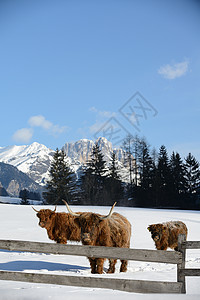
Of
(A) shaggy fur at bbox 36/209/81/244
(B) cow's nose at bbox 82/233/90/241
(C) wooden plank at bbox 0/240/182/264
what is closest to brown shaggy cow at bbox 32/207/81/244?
(A) shaggy fur at bbox 36/209/81/244

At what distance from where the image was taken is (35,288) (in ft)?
14.6

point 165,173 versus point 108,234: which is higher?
point 165,173

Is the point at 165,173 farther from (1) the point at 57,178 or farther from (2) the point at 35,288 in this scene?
(2) the point at 35,288

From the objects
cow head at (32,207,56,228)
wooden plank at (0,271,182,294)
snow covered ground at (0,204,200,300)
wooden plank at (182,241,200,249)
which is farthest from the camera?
cow head at (32,207,56,228)

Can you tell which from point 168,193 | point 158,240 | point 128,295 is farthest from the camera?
point 168,193

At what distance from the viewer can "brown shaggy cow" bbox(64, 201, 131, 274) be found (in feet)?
22.4

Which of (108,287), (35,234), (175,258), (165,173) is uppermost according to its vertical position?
(165,173)

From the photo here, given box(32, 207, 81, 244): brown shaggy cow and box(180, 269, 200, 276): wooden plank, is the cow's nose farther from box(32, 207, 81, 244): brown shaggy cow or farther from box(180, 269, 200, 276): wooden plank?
box(32, 207, 81, 244): brown shaggy cow

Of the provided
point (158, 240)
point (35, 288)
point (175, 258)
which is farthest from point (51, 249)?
point (158, 240)

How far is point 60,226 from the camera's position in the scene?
970 centimetres

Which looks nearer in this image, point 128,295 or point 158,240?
point 128,295

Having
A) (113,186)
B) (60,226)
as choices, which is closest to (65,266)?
(60,226)

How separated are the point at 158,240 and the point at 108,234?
2.96m

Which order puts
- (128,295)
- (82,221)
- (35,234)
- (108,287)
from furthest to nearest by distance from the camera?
(35,234)
(82,221)
(108,287)
(128,295)
